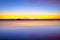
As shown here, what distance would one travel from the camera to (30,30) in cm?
79

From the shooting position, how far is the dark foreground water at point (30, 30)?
0.77 m

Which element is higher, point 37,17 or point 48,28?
point 37,17

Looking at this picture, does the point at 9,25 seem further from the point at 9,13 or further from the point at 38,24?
the point at 38,24

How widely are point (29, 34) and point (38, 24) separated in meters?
0.20

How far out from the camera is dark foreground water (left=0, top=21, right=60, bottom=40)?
773mm

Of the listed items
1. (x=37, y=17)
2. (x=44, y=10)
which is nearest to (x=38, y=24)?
(x=37, y=17)

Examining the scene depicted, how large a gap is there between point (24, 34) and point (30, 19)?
0.80ft

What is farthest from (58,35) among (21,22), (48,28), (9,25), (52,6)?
(9,25)

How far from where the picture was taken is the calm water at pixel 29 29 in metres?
0.77

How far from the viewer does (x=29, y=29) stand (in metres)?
0.79

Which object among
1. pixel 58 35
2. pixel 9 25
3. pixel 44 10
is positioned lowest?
pixel 58 35

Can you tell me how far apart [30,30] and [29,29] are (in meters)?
0.02

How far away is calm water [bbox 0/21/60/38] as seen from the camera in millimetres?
772

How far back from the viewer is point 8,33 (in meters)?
0.78
